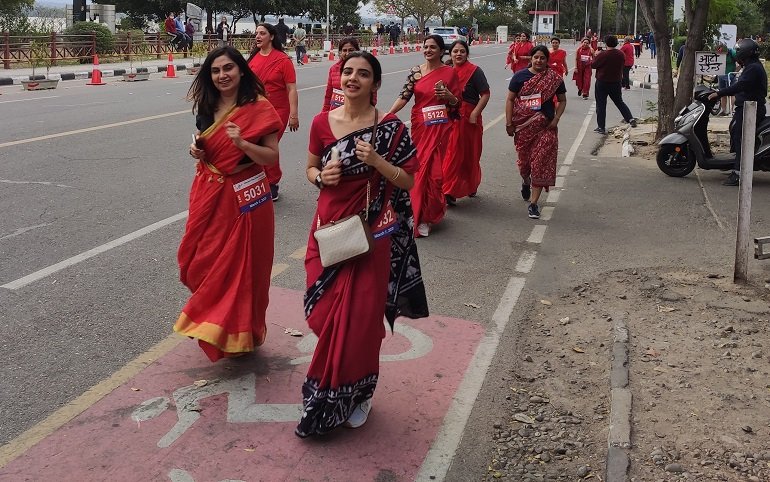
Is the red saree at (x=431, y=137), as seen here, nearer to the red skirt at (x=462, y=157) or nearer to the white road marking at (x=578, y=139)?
the red skirt at (x=462, y=157)

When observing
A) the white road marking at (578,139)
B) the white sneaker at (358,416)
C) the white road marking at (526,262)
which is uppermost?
the white road marking at (578,139)

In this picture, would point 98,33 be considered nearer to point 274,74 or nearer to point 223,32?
point 223,32

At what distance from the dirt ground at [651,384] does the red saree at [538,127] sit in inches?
88.2

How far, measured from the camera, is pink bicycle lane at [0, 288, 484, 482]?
12.3 ft

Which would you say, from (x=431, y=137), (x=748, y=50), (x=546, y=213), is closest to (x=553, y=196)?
(x=546, y=213)

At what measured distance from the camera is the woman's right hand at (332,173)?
12.8ft

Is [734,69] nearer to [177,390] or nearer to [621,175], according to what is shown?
[621,175]

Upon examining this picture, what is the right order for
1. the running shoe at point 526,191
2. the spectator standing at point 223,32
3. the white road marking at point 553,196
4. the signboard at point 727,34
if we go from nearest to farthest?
the running shoe at point 526,191 < the white road marking at point 553,196 < the signboard at point 727,34 < the spectator standing at point 223,32

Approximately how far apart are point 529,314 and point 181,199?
14.0 ft

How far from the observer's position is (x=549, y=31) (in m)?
81.8

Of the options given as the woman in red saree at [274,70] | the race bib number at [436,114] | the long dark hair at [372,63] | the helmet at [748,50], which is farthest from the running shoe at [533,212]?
the long dark hair at [372,63]

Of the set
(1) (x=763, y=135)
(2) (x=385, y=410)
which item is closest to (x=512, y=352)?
(2) (x=385, y=410)

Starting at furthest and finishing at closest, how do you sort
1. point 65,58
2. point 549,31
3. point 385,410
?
point 549,31 → point 65,58 → point 385,410

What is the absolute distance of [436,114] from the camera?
8.43m
